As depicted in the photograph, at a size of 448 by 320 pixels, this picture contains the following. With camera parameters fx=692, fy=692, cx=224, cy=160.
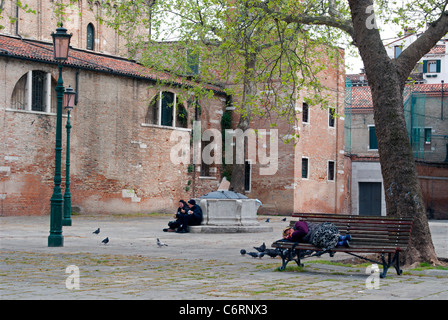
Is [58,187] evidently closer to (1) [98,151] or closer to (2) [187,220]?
(2) [187,220]

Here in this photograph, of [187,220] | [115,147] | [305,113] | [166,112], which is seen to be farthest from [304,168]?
[187,220]

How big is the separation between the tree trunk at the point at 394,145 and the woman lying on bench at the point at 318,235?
1.59 meters

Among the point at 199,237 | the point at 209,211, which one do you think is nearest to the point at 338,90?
the point at 209,211

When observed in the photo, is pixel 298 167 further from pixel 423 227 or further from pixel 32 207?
pixel 423 227

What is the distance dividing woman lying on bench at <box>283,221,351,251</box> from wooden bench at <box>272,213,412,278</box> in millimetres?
73

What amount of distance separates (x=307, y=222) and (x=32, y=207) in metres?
20.9

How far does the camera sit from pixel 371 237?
9164mm

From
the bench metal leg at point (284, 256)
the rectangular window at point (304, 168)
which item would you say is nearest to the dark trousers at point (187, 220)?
the bench metal leg at point (284, 256)

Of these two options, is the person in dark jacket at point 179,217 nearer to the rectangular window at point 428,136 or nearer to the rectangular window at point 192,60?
the rectangular window at point 192,60

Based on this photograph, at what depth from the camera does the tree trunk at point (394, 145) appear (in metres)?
10.2

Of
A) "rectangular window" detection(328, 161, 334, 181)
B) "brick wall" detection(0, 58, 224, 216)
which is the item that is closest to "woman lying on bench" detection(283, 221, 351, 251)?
"brick wall" detection(0, 58, 224, 216)

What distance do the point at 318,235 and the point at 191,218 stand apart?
35.6ft
